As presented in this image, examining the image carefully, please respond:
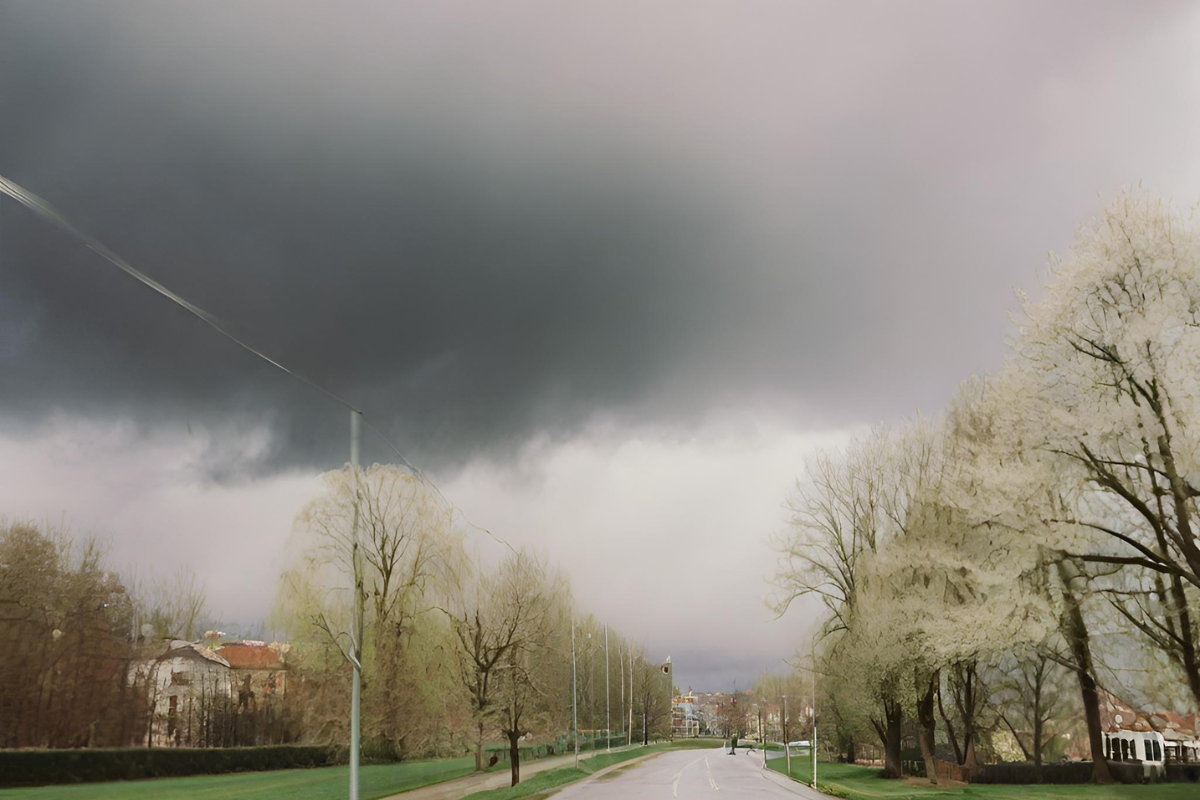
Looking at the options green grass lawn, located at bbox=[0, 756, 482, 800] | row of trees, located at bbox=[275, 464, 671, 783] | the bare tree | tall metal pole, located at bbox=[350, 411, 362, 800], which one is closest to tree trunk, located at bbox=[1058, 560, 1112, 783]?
the bare tree

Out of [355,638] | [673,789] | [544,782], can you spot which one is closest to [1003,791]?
[673,789]

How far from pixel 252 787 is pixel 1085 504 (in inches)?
782

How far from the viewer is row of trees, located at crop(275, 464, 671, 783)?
31.1 feet

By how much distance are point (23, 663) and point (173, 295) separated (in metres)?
2.95

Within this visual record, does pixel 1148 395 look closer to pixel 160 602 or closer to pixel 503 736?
pixel 503 736

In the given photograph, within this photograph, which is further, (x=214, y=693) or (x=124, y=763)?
(x=214, y=693)

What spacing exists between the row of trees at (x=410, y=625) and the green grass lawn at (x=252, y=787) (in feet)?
1.17

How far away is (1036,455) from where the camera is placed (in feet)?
65.6

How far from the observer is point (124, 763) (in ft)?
18.4

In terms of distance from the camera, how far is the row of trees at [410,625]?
31.1 feet

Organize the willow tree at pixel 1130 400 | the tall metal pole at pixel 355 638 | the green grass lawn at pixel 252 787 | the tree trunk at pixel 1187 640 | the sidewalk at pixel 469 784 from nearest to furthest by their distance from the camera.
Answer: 1. the green grass lawn at pixel 252 787
2. the tall metal pole at pixel 355 638
3. the sidewalk at pixel 469 784
4. the willow tree at pixel 1130 400
5. the tree trunk at pixel 1187 640

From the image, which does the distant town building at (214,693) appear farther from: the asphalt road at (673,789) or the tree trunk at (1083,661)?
the tree trunk at (1083,661)

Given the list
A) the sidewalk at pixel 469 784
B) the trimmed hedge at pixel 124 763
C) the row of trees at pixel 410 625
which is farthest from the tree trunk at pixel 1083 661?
the trimmed hedge at pixel 124 763

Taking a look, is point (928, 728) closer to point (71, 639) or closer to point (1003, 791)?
point (1003, 791)
